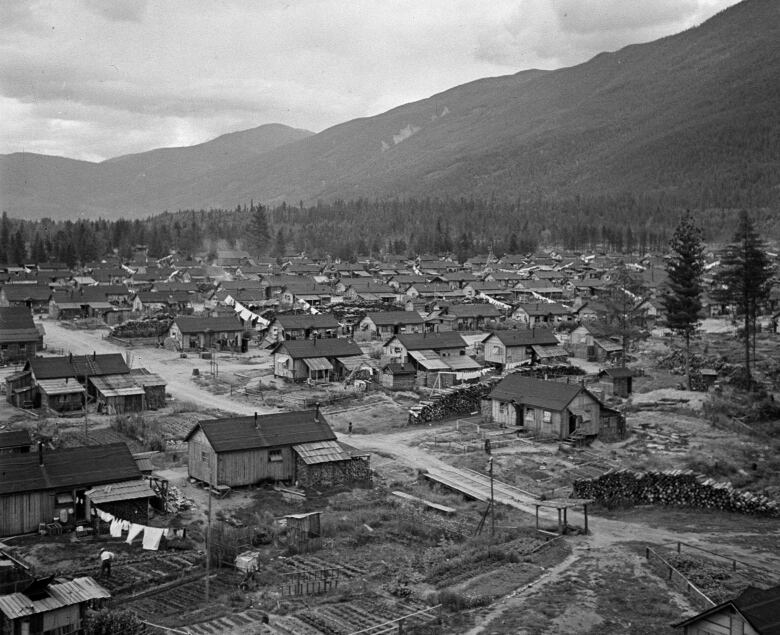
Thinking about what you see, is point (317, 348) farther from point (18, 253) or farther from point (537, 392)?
point (18, 253)

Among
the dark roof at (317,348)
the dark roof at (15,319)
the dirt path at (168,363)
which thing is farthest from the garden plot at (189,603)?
the dark roof at (15,319)

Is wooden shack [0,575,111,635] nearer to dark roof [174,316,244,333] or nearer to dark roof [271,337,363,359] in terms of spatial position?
dark roof [271,337,363,359]

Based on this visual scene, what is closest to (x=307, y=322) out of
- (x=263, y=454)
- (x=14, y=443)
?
(x=263, y=454)

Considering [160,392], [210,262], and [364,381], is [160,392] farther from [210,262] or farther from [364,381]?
[210,262]

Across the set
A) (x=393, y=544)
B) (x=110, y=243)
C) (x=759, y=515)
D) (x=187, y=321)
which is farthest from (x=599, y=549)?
(x=110, y=243)

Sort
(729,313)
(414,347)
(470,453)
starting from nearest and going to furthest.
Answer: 1. (470,453)
2. (414,347)
3. (729,313)
